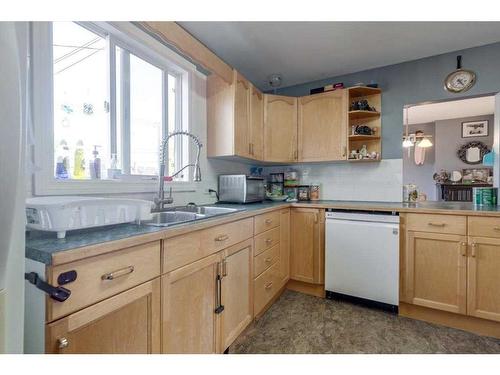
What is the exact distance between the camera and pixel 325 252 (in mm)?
2242

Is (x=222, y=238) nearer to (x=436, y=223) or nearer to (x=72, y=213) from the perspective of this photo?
Answer: (x=72, y=213)

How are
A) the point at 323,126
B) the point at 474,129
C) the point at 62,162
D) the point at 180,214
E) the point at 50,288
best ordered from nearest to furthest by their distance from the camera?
the point at 50,288 < the point at 62,162 < the point at 180,214 < the point at 323,126 < the point at 474,129

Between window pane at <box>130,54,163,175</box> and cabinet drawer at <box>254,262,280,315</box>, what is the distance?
1159mm

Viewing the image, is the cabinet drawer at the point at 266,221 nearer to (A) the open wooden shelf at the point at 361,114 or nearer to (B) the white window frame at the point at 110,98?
(B) the white window frame at the point at 110,98

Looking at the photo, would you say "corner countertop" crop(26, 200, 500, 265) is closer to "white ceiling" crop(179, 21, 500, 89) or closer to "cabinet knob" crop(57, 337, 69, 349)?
"cabinet knob" crop(57, 337, 69, 349)

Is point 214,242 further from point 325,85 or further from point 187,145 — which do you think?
point 325,85

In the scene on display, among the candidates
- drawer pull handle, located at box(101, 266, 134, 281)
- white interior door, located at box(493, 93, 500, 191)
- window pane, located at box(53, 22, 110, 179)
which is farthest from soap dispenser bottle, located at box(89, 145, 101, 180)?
white interior door, located at box(493, 93, 500, 191)

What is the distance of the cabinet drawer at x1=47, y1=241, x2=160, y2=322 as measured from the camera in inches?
27.3

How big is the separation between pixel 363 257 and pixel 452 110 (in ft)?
16.1

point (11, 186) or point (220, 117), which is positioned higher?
point (220, 117)

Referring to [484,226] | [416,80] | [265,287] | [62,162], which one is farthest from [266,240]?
[416,80]

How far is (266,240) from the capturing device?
197 centimetres

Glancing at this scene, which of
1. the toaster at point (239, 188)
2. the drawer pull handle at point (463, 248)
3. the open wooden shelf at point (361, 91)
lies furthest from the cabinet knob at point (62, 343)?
the open wooden shelf at point (361, 91)
